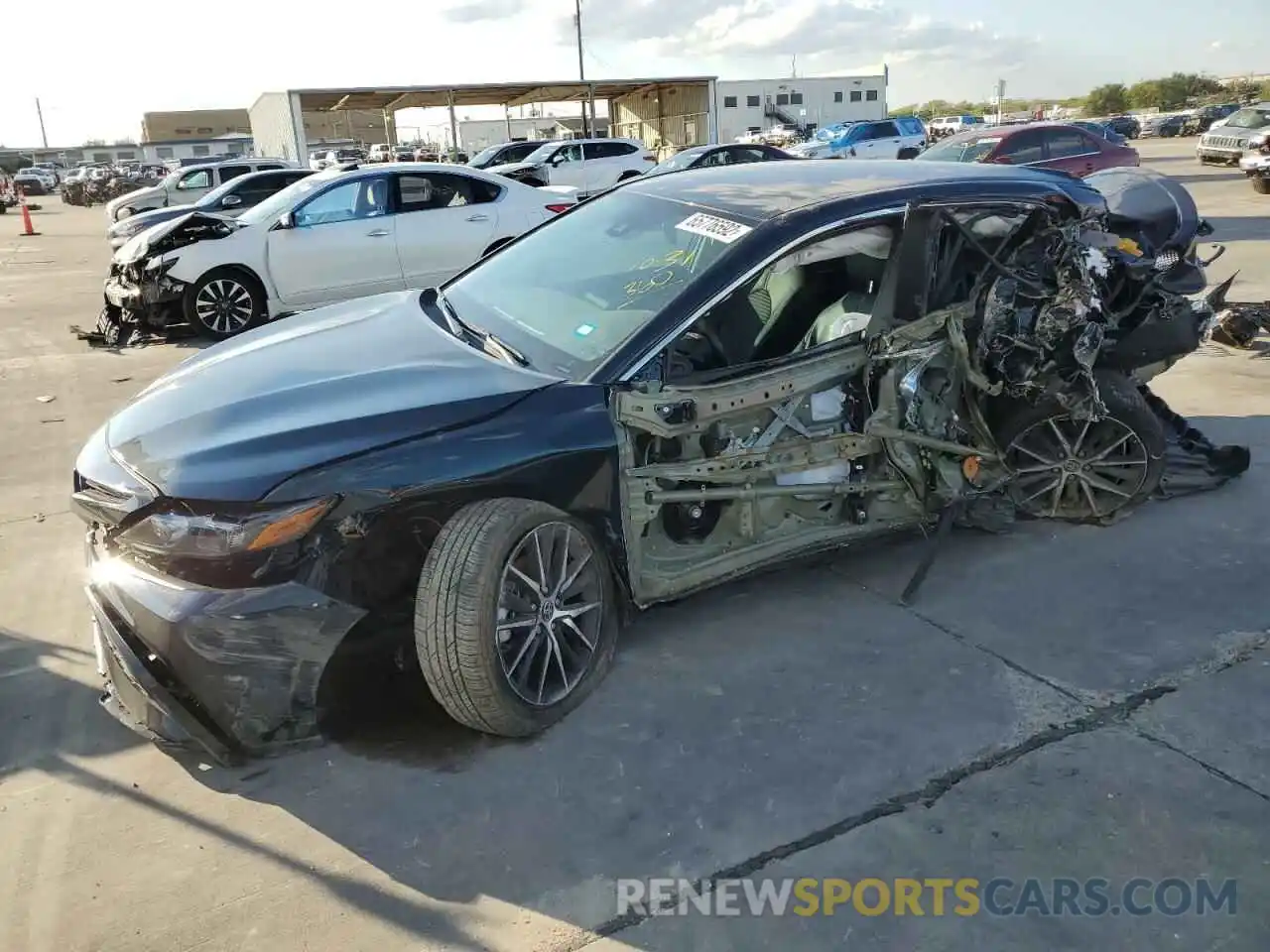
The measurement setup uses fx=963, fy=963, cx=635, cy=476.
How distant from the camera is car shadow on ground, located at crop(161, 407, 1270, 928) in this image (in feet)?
8.70

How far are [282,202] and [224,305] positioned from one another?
124 cm

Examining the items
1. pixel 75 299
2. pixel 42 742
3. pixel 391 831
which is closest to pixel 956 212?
pixel 391 831

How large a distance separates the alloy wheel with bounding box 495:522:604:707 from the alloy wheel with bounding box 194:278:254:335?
7.77 meters

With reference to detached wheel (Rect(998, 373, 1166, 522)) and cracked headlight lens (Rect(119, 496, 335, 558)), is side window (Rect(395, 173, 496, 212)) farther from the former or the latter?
cracked headlight lens (Rect(119, 496, 335, 558))

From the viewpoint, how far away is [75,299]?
13.1m

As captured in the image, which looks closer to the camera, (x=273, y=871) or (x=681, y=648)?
Answer: (x=273, y=871)

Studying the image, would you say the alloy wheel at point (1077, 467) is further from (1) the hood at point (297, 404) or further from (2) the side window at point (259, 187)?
(2) the side window at point (259, 187)

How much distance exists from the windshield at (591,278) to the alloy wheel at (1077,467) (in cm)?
183

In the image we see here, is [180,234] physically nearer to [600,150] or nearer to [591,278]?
[591,278]

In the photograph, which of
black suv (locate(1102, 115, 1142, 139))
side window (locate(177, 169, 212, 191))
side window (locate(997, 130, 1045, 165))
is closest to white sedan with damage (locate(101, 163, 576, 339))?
side window (locate(997, 130, 1045, 165))

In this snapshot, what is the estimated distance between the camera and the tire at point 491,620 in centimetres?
287

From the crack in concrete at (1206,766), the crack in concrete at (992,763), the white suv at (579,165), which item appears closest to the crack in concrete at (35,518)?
the crack in concrete at (992,763)

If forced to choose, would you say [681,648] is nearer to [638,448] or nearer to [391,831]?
[638,448]

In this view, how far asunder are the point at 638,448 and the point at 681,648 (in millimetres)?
824
